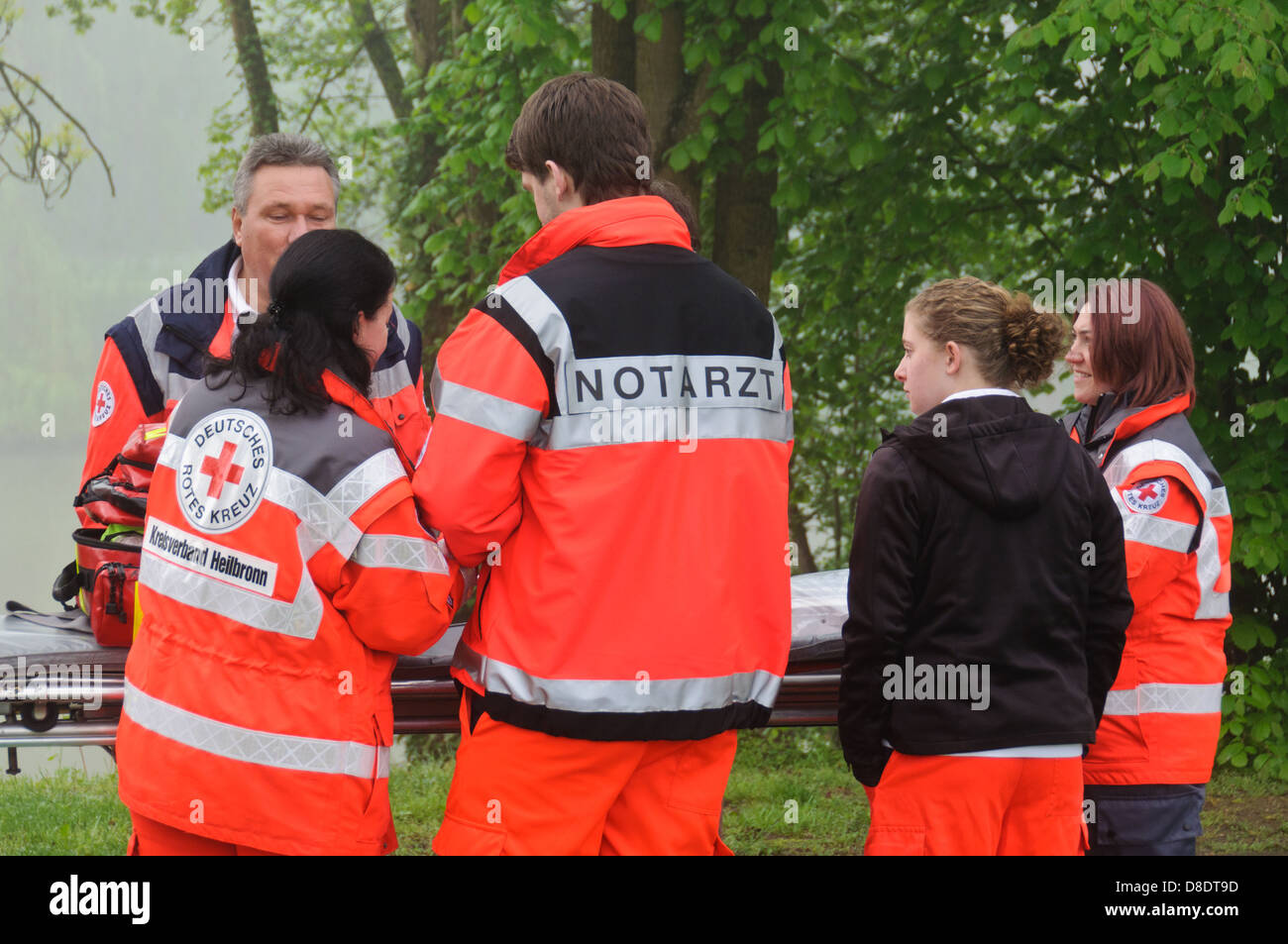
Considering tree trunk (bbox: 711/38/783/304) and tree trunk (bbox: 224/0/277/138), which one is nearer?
tree trunk (bbox: 711/38/783/304)

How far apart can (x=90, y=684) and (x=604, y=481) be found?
4.89 feet

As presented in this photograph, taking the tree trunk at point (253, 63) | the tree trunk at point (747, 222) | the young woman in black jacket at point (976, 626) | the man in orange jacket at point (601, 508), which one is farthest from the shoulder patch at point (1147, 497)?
the tree trunk at point (253, 63)

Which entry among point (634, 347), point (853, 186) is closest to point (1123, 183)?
point (853, 186)

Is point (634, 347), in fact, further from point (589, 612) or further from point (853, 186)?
point (853, 186)

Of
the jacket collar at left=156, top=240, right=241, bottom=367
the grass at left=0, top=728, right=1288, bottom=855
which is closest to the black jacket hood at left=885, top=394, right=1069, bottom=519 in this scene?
the jacket collar at left=156, top=240, right=241, bottom=367

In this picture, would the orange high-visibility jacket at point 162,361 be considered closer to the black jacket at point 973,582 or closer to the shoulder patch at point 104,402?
the shoulder patch at point 104,402

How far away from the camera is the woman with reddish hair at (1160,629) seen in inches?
108

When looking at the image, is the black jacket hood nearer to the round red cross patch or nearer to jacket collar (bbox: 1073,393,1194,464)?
jacket collar (bbox: 1073,393,1194,464)

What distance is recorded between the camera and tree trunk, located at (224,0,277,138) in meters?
10.9

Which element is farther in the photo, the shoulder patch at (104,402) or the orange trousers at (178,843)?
the shoulder patch at (104,402)

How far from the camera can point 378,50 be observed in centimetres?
1138

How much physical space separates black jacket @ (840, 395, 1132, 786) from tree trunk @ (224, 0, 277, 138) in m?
9.79

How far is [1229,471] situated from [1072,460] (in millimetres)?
4043

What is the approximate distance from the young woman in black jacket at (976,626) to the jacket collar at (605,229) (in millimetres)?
633
